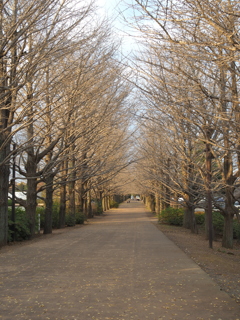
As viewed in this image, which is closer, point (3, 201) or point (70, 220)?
point (3, 201)

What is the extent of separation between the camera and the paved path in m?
5.98

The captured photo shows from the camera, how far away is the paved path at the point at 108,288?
5.98 m

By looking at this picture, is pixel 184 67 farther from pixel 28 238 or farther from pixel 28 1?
pixel 28 238

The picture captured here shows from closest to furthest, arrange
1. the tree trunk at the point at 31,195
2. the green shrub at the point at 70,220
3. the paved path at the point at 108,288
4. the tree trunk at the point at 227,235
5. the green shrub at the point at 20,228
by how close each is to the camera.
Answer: the paved path at the point at 108,288 → the tree trunk at the point at 227,235 → the green shrub at the point at 20,228 → the tree trunk at the point at 31,195 → the green shrub at the point at 70,220

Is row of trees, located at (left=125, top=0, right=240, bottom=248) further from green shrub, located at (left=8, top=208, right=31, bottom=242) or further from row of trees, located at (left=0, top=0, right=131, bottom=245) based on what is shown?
green shrub, located at (left=8, top=208, right=31, bottom=242)

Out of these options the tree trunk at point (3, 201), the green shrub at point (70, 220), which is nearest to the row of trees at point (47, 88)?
the tree trunk at point (3, 201)

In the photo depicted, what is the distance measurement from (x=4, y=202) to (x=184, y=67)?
7.59 metres

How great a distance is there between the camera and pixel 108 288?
7.53 meters

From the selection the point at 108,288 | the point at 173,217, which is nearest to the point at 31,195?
the point at 108,288

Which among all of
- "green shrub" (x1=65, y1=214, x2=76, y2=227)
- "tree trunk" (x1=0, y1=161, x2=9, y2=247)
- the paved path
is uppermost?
"tree trunk" (x1=0, y1=161, x2=9, y2=247)

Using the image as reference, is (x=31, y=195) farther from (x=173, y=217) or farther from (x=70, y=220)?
(x=173, y=217)

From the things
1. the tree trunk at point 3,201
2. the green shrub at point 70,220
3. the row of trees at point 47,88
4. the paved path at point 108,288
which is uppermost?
the row of trees at point 47,88

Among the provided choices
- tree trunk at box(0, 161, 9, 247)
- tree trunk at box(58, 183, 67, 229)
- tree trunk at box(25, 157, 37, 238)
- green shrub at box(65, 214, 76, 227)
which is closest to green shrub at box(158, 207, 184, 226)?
green shrub at box(65, 214, 76, 227)

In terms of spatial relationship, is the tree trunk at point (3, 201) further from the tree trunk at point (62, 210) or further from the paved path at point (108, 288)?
the tree trunk at point (62, 210)
